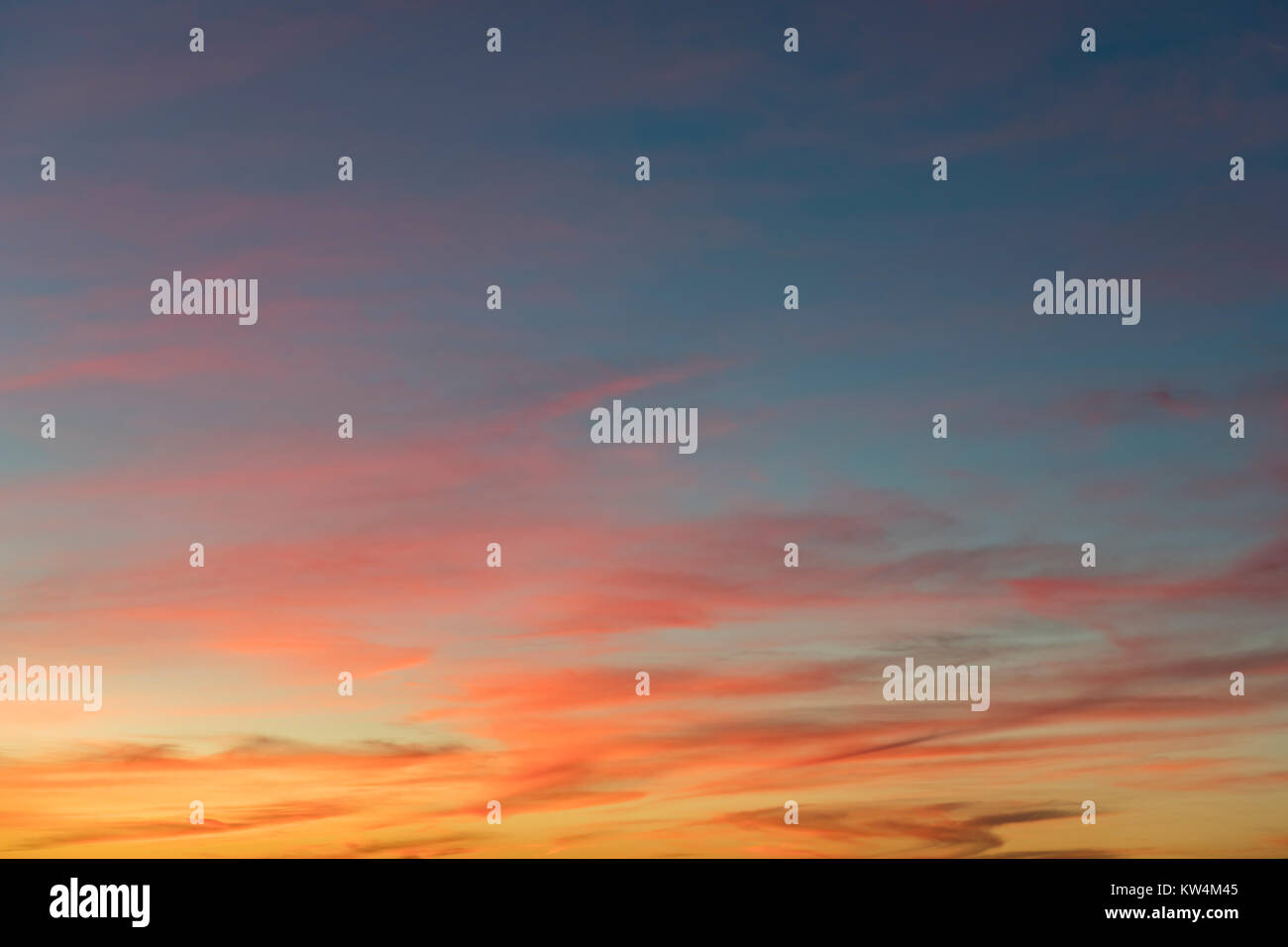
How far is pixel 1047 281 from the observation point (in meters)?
26.2
